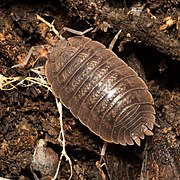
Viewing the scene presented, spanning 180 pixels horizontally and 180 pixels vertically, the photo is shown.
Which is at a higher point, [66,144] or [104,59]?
[104,59]

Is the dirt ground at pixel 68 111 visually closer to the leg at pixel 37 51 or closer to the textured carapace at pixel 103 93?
the leg at pixel 37 51

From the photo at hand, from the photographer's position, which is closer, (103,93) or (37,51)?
(103,93)

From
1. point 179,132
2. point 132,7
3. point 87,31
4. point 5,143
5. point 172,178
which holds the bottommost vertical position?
point 5,143

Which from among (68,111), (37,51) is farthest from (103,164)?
(37,51)

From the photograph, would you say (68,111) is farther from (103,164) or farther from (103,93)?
(103,164)

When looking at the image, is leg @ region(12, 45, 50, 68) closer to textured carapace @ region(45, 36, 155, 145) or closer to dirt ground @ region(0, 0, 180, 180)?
dirt ground @ region(0, 0, 180, 180)

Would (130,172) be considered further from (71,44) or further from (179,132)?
(71,44)

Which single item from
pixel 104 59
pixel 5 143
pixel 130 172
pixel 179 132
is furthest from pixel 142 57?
pixel 5 143
